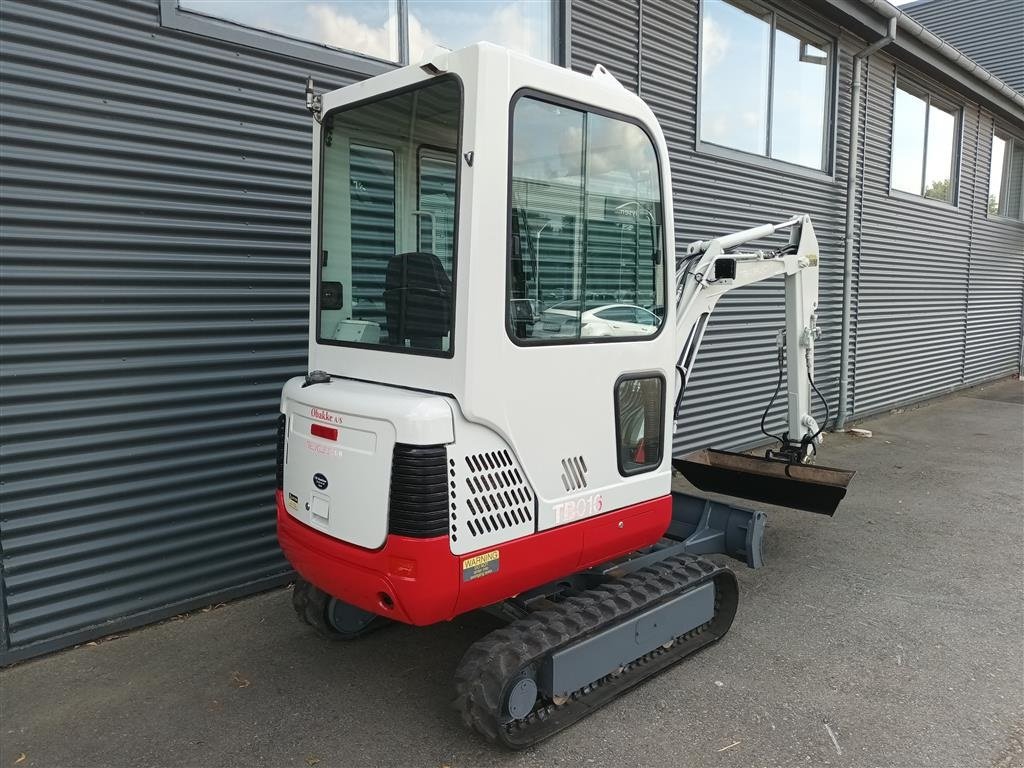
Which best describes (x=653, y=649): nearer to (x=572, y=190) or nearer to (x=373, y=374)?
(x=373, y=374)

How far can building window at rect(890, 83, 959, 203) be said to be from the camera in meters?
10.9

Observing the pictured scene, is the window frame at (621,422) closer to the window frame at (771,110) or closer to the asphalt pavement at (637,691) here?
the asphalt pavement at (637,691)

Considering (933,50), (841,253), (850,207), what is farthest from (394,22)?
(933,50)

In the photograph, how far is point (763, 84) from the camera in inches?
328

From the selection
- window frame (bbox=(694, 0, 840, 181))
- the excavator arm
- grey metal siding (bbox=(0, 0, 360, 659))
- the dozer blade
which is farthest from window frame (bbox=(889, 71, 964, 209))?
grey metal siding (bbox=(0, 0, 360, 659))

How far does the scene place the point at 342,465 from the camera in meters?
2.93

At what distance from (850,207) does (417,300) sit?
8.30m

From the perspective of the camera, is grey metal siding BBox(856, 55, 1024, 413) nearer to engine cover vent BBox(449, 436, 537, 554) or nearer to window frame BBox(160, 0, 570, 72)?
window frame BBox(160, 0, 570, 72)

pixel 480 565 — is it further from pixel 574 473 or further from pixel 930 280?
pixel 930 280

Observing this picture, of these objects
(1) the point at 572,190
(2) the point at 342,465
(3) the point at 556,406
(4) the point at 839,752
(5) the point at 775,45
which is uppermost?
(5) the point at 775,45

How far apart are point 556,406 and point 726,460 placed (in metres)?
2.67

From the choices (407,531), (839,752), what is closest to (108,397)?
(407,531)

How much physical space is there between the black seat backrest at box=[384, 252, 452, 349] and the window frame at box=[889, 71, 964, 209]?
9.77 metres

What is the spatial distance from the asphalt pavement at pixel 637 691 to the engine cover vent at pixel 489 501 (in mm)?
928
